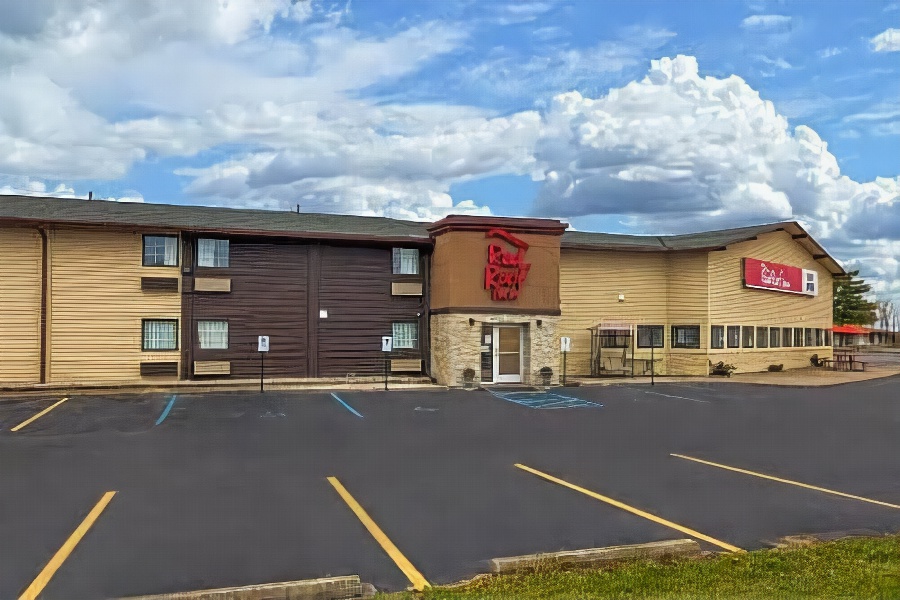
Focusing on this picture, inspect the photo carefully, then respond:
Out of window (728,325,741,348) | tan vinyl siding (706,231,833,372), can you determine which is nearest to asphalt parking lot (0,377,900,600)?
tan vinyl siding (706,231,833,372)

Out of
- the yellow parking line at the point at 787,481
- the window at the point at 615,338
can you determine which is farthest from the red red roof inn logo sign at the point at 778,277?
the yellow parking line at the point at 787,481

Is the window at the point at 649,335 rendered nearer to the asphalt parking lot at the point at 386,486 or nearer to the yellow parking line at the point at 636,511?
the asphalt parking lot at the point at 386,486

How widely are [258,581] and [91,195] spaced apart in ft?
88.9

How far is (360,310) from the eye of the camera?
86.2 ft

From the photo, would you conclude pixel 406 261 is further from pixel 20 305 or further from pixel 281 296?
pixel 20 305

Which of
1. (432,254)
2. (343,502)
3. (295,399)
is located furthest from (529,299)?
(343,502)

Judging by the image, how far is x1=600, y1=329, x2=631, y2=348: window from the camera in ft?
103

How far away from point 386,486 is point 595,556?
4.08 meters

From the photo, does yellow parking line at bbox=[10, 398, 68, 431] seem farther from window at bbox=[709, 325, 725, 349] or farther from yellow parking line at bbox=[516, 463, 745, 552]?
window at bbox=[709, 325, 725, 349]

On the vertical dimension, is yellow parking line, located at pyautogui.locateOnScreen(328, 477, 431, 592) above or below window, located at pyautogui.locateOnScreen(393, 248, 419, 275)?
below

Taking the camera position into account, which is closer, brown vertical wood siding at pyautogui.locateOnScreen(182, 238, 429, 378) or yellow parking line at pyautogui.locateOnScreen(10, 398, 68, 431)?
yellow parking line at pyautogui.locateOnScreen(10, 398, 68, 431)

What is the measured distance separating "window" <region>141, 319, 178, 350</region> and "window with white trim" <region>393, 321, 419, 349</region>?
7535 millimetres

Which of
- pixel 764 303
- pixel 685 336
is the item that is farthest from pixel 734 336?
pixel 764 303

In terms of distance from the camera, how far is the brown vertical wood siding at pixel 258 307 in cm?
2462
